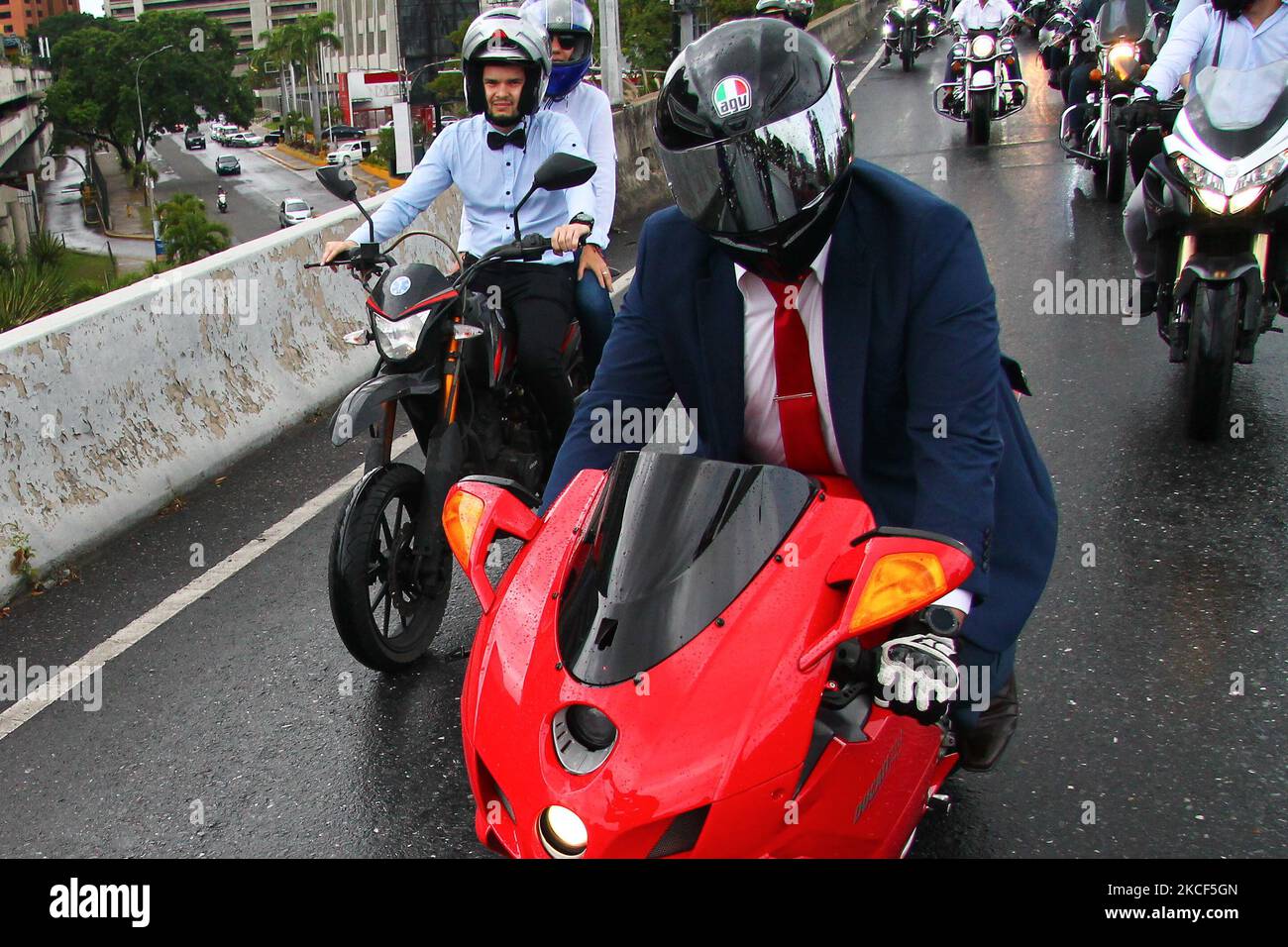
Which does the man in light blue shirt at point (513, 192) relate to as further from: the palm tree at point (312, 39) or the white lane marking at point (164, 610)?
the palm tree at point (312, 39)

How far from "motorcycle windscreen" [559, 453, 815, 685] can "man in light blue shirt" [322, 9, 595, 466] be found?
2.45m

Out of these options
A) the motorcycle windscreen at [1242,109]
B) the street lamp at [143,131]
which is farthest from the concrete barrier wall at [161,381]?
the street lamp at [143,131]

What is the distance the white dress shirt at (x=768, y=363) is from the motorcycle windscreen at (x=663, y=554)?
36 cm

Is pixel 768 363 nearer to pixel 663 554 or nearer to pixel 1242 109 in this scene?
pixel 663 554

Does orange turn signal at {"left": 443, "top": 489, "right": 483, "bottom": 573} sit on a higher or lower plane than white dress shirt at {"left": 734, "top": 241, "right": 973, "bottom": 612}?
lower

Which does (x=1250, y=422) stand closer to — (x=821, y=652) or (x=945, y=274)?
(x=945, y=274)

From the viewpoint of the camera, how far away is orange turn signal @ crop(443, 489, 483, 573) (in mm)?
2687

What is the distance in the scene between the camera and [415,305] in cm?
443

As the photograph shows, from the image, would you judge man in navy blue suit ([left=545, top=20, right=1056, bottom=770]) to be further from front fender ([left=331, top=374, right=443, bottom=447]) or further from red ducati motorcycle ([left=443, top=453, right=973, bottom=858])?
front fender ([left=331, top=374, right=443, bottom=447])

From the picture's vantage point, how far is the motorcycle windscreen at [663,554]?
2305 mm

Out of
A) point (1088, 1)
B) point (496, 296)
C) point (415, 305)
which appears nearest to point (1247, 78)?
point (496, 296)

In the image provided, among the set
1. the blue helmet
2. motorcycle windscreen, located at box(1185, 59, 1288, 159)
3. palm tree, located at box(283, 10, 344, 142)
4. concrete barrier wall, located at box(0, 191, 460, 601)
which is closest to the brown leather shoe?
motorcycle windscreen, located at box(1185, 59, 1288, 159)

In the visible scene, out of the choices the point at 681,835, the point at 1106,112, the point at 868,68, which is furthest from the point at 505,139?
the point at 868,68
